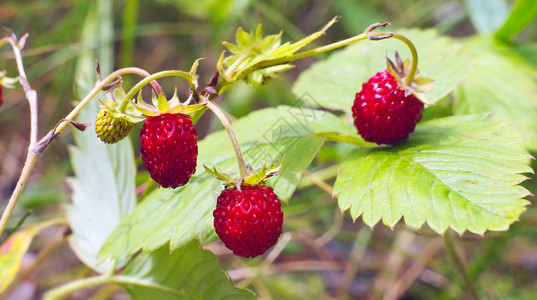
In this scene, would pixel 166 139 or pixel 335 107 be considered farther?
pixel 335 107

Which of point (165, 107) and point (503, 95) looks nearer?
point (165, 107)

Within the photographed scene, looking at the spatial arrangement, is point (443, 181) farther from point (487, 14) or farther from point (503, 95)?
point (487, 14)

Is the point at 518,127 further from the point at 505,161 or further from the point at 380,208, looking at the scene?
the point at 380,208

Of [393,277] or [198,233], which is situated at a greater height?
[198,233]

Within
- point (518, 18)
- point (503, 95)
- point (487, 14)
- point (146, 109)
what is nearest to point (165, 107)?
point (146, 109)

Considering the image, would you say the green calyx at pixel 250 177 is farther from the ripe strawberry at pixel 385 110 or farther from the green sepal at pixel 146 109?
A: the ripe strawberry at pixel 385 110

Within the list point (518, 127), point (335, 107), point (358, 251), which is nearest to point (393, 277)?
point (358, 251)
